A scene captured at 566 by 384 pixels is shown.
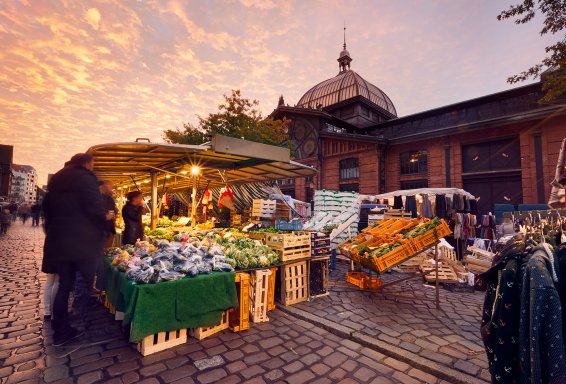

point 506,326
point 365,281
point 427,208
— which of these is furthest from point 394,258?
point 427,208

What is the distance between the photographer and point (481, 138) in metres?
19.3

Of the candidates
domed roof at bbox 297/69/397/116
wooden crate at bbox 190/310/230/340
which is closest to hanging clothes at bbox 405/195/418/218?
wooden crate at bbox 190/310/230/340

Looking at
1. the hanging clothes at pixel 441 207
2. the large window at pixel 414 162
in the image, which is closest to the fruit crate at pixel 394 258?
the hanging clothes at pixel 441 207

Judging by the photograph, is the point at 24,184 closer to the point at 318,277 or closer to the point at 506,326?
the point at 318,277

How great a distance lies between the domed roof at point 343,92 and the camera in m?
30.5

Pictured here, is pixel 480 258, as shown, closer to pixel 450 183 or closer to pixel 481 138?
pixel 450 183

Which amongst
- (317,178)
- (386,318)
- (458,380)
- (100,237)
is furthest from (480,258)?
(317,178)

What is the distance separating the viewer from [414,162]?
22.5 meters

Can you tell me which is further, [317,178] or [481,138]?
[317,178]

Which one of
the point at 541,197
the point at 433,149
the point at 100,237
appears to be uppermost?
the point at 433,149

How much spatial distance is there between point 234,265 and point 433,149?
845 inches

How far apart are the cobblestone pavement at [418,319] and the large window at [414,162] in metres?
Answer: 16.7

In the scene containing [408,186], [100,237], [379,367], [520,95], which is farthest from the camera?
[408,186]

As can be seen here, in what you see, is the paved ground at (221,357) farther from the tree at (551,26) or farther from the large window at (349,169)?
the large window at (349,169)
